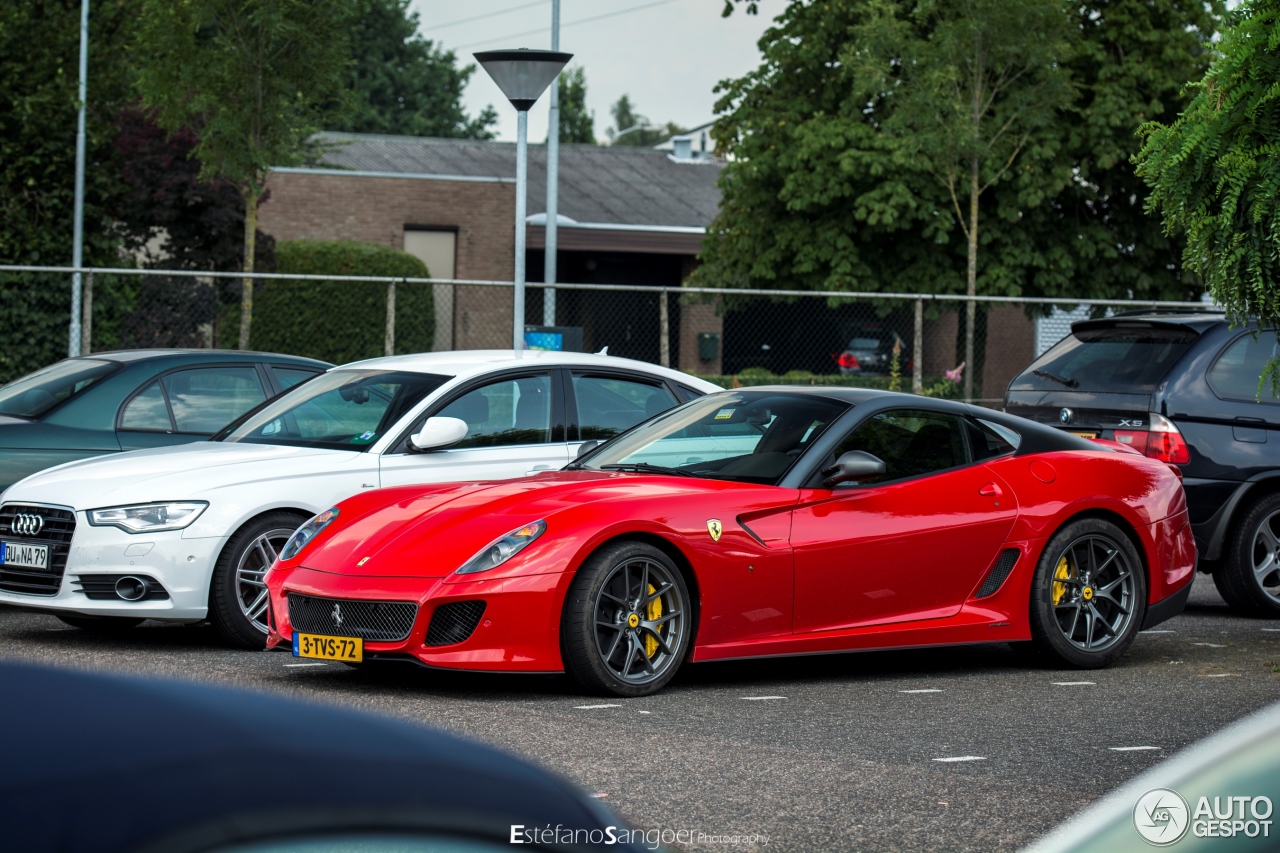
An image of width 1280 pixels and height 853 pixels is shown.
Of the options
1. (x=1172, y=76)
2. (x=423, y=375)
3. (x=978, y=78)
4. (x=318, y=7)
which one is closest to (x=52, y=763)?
(x=423, y=375)

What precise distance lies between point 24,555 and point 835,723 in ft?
14.2

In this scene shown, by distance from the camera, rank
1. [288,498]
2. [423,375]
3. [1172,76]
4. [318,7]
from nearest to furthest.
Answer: [288,498]
[423,375]
[318,7]
[1172,76]

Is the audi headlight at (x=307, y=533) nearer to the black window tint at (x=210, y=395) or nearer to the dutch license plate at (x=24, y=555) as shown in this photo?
the dutch license plate at (x=24, y=555)

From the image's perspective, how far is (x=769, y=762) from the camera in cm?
567

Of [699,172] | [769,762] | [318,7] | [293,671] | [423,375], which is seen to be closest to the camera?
[769,762]

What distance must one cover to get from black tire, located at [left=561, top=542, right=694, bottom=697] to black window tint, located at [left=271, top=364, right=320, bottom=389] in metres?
4.13

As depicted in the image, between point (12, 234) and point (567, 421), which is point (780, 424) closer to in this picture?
point (567, 421)

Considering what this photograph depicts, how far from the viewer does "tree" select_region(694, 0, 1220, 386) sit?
2558cm

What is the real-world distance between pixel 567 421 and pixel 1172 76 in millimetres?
20494

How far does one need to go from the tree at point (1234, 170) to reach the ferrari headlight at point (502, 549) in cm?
373

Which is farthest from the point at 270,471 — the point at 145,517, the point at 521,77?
the point at 521,77

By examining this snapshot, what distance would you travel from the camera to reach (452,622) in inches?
258

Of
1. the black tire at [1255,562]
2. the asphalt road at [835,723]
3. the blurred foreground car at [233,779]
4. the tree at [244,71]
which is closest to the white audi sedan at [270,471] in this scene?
the asphalt road at [835,723]

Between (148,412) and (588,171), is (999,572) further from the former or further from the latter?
(588,171)
